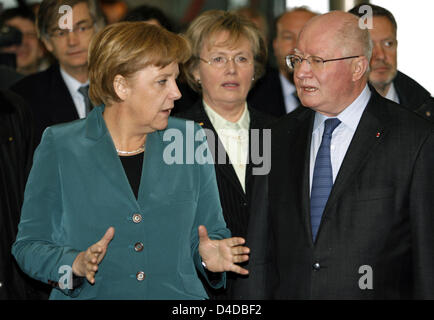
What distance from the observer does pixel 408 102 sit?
4371mm

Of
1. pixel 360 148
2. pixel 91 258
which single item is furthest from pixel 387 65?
pixel 91 258

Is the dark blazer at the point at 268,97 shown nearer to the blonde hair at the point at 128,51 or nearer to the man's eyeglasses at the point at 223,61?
the man's eyeglasses at the point at 223,61

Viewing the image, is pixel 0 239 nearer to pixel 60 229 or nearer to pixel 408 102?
pixel 60 229

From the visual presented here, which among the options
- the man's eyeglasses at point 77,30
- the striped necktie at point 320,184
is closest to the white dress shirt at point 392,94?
the striped necktie at point 320,184

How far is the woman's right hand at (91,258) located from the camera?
8.80ft

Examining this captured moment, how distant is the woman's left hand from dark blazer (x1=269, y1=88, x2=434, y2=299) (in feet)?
1.44

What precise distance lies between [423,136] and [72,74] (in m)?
2.51

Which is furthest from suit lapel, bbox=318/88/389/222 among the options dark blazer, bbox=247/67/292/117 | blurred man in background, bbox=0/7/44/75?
blurred man in background, bbox=0/7/44/75

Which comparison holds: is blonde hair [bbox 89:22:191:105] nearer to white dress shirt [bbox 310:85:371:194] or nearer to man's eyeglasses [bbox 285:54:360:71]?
man's eyeglasses [bbox 285:54:360:71]

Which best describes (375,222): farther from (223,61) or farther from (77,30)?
(77,30)

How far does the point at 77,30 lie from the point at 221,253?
7.96 ft

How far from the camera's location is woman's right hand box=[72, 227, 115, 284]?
8.80 ft

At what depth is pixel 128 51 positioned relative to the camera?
2990 mm
